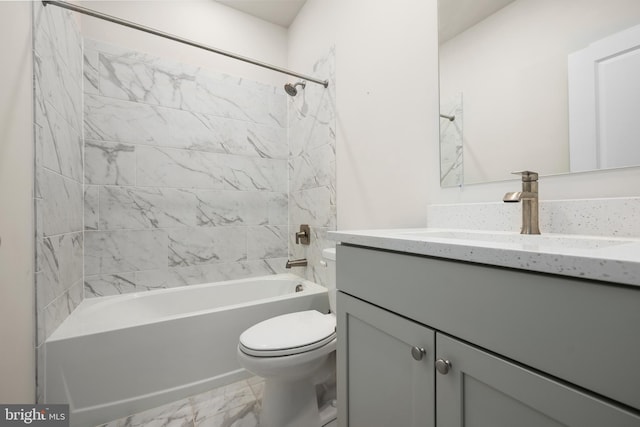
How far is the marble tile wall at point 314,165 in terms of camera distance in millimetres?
1883

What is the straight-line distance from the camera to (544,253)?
16.8 inches

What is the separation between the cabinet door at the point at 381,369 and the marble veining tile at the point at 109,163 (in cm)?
174

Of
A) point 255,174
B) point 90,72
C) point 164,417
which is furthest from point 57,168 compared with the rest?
point 164,417

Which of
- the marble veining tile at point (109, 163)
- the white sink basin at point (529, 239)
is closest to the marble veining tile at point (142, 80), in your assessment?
the marble veining tile at point (109, 163)

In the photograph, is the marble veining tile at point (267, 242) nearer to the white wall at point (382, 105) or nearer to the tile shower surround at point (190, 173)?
the tile shower surround at point (190, 173)

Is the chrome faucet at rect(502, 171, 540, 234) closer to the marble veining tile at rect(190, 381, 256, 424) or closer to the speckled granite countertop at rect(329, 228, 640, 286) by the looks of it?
the speckled granite countertop at rect(329, 228, 640, 286)

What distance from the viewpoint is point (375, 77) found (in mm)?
1512

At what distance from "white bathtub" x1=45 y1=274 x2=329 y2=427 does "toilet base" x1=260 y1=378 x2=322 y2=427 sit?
436mm

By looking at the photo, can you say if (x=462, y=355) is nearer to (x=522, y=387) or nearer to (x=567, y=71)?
(x=522, y=387)

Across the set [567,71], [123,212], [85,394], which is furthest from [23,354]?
[567,71]

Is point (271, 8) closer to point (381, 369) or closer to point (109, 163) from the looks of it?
point (109, 163)

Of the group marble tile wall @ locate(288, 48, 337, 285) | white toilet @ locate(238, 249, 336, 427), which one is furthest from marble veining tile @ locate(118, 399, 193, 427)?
marble tile wall @ locate(288, 48, 337, 285)

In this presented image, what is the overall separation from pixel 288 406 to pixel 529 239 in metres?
1.16

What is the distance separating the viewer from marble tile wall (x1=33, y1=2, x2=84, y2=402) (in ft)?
3.78
